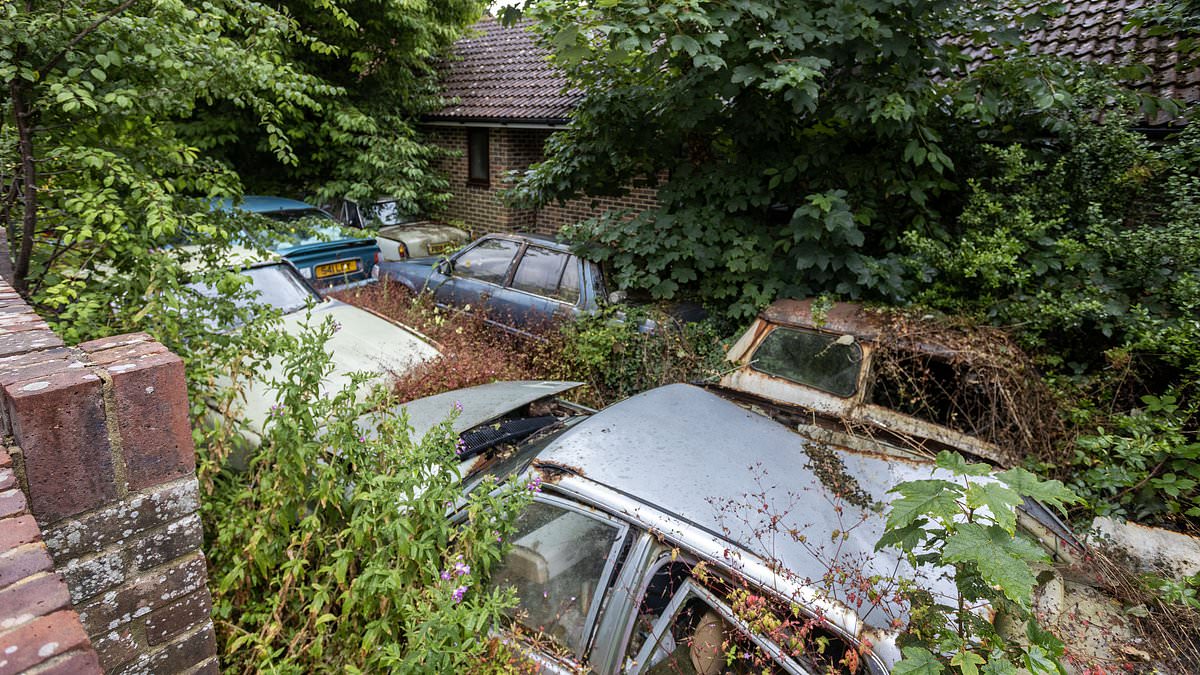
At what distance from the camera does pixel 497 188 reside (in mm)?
12305

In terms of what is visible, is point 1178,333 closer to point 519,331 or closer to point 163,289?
point 519,331

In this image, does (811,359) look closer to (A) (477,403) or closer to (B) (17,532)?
(A) (477,403)

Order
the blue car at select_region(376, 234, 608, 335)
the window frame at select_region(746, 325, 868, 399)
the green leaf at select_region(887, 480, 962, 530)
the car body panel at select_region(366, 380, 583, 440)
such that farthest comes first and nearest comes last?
the blue car at select_region(376, 234, 608, 335) → the window frame at select_region(746, 325, 868, 399) → the car body panel at select_region(366, 380, 583, 440) → the green leaf at select_region(887, 480, 962, 530)

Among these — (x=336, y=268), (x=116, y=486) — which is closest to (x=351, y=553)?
(x=116, y=486)

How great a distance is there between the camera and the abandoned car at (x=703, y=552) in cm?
203

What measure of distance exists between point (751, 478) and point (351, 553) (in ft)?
5.19

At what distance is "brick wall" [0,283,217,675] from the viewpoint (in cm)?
145

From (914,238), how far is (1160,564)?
2882mm

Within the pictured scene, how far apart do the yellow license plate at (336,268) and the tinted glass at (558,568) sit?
635 cm

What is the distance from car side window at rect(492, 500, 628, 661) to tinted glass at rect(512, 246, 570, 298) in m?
3.97

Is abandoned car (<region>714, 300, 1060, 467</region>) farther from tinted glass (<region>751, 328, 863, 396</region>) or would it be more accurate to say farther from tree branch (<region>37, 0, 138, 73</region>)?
tree branch (<region>37, 0, 138, 73</region>)

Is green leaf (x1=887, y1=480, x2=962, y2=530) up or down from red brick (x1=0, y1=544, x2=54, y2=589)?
down

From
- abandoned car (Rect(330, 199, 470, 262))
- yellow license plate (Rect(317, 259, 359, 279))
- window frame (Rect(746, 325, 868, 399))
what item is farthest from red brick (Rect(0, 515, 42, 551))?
abandoned car (Rect(330, 199, 470, 262))

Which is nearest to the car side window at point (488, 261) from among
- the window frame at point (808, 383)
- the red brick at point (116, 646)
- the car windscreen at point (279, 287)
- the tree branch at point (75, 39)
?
the car windscreen at point (279, 287)
